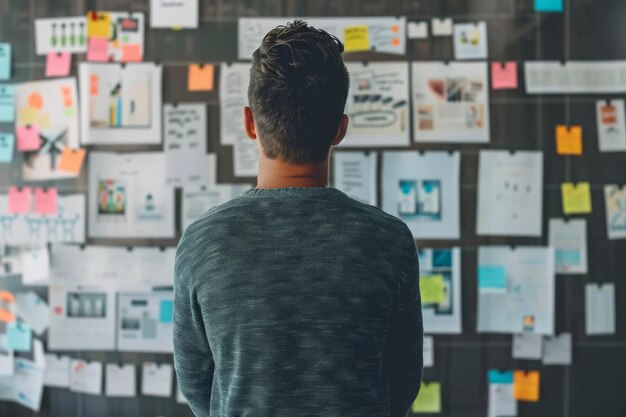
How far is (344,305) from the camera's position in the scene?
2.55 ft

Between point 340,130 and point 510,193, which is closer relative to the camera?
point 340,130

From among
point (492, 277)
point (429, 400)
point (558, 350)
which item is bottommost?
point (429, 400)

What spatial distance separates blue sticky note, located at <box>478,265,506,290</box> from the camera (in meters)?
2.14

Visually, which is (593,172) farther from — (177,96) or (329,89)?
(329,89)

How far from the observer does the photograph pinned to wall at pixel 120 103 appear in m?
2.19

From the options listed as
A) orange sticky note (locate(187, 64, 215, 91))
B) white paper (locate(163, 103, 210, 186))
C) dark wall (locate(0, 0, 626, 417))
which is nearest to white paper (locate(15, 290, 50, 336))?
dark wall (locate(0, 0, 626, 417))

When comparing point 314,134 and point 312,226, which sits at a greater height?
point 314,134

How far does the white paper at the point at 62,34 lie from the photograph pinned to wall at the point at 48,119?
11 centimetres

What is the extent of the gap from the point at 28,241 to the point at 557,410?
6.30 feet

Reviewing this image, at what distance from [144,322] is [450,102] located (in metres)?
1.30

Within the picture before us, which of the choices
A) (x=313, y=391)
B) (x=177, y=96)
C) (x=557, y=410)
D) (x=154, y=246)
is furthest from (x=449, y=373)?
(x=313, y=391)

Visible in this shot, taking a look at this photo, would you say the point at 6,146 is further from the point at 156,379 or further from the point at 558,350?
the point at 558,350

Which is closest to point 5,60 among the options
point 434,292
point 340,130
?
point 434,292

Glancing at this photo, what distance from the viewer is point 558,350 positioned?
215cm
